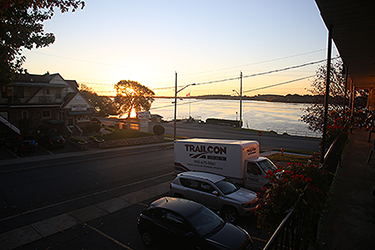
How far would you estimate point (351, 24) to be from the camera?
5180 millimetres

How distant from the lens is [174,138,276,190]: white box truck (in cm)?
1344

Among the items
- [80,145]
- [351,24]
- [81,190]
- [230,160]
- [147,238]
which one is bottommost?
[81,190]

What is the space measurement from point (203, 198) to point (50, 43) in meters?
15.4

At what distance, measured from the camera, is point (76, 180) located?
16.3 m

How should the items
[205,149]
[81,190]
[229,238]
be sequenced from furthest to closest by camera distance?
1. [205,149]
2. [81,190]
3. [229,238]

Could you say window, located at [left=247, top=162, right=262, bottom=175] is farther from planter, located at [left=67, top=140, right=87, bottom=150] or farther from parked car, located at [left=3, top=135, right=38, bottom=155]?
parked car, located at [left=3, top=135, right=38, bottom=155]

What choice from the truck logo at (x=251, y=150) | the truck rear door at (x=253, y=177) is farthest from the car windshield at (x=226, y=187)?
the truck logo at (x=251, y=150)

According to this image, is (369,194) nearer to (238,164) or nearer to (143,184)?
(238,164)

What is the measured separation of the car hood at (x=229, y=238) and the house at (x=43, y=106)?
2981 cm

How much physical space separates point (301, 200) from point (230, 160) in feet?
34.1

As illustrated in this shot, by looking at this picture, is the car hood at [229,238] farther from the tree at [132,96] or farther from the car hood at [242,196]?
the tree at [132,96]

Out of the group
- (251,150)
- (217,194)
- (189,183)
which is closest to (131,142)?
(251,150)

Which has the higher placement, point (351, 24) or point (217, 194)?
point (351, 24)

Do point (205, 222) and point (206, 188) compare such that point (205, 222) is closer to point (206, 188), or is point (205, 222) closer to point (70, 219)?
point (206, 188)
